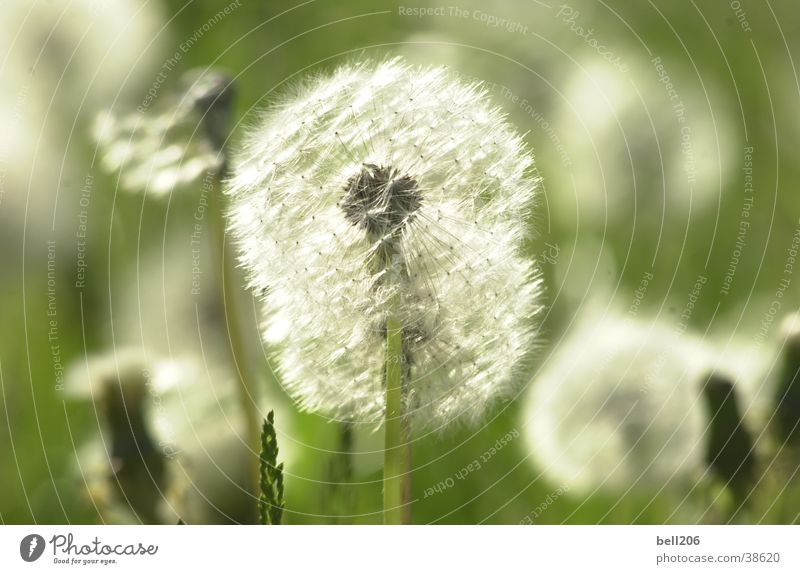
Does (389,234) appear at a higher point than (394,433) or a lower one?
higher

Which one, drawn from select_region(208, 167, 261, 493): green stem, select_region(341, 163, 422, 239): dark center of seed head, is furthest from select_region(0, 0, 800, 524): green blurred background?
select_region(341, 163, 422, 239): dark center of seed head

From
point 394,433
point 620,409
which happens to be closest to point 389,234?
point 394,433

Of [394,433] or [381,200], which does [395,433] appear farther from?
[381,200]

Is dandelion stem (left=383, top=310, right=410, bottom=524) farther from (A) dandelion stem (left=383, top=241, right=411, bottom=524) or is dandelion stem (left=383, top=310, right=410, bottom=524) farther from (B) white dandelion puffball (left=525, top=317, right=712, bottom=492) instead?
(B) white dandelion puffball (left=525, top=317, right=712, bottom=492)

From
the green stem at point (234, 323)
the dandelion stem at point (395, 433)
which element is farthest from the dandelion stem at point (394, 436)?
the green stem at point (234, 323)
